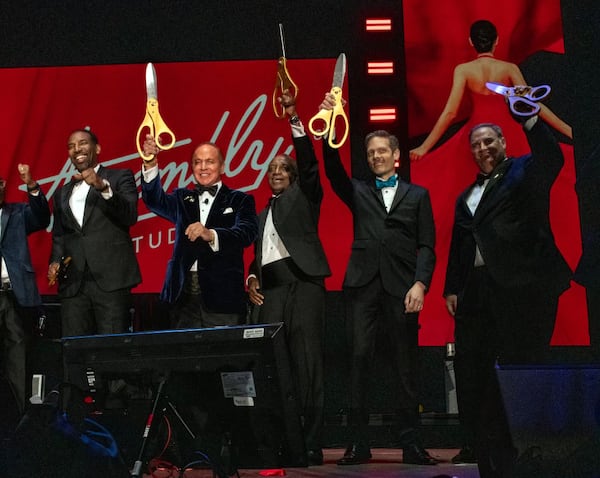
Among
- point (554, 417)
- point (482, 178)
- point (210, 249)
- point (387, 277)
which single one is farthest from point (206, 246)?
point (554, 417)

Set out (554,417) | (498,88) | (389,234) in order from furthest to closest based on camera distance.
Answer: (389,234), (498,88), (554,417)

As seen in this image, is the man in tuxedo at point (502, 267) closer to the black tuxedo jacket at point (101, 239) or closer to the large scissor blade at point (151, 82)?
the large scissor blade at point (151, 82)

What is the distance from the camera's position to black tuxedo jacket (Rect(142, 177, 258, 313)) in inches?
140

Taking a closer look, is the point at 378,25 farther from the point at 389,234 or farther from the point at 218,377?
the point at 218,377

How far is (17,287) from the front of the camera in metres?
4.41

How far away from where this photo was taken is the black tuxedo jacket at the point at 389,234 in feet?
12.5

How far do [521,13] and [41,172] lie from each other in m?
3.28

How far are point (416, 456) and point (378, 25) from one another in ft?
9.34

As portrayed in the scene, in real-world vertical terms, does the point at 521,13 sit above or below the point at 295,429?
above

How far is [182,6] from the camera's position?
5.36 m

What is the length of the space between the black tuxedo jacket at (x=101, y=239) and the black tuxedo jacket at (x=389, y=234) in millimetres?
1064

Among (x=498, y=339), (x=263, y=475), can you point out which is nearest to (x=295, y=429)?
(x=263, y=475)

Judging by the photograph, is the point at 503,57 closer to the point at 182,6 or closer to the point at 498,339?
the point at 182,6

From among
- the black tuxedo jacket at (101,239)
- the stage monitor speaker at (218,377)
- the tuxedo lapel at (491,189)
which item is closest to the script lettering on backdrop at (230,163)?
the black tuxedo jacket at (101,239)
